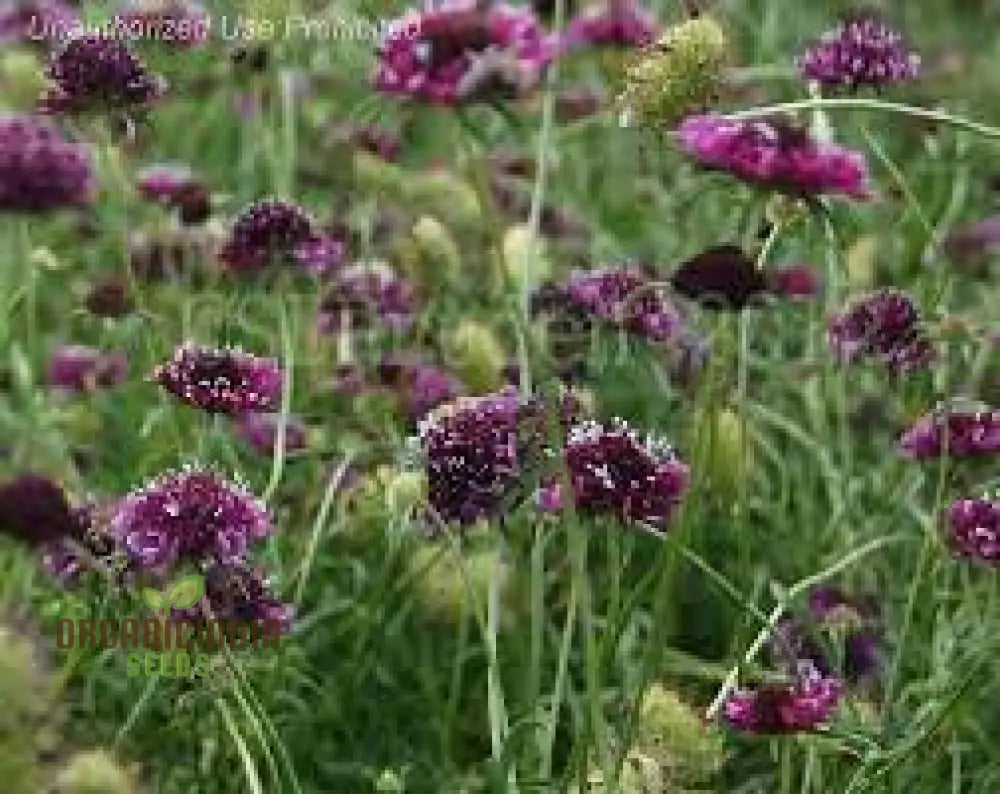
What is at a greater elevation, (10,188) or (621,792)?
(10,188)

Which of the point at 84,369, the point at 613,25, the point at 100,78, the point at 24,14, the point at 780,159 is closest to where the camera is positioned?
the point at 780,159

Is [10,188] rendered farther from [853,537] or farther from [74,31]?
[853,537]

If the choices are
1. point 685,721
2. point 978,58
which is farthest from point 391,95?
point 978,58

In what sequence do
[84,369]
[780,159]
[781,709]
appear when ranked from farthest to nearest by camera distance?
[84,369] → [781,709] → [780,159]

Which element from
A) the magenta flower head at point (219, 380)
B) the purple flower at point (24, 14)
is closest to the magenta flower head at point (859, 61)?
the magenta flower head at point (219, 380)

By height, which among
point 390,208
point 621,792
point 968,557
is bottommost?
point 621,792

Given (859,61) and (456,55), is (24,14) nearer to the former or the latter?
(859,61)

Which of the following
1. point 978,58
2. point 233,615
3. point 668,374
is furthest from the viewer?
point 978,58

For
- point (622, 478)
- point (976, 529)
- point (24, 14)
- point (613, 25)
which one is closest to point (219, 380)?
point (622, 478)
